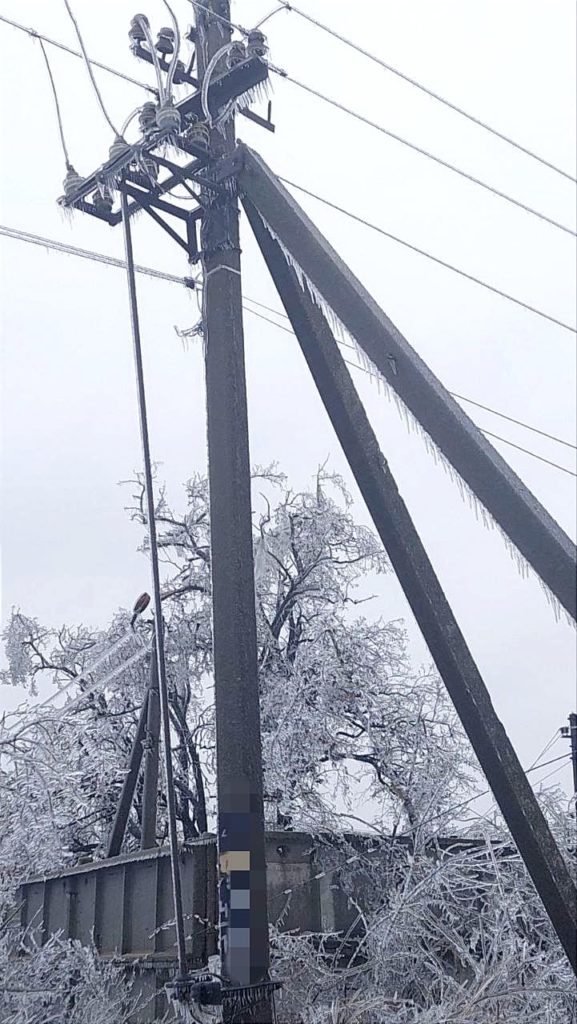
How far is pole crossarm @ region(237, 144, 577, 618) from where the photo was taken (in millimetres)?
4184

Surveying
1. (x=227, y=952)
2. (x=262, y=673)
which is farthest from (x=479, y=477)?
(x=262, y=673)

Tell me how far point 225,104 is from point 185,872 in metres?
4.84

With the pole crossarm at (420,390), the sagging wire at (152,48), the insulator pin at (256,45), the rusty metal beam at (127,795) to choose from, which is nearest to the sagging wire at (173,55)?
the sagging wire at (152,48)

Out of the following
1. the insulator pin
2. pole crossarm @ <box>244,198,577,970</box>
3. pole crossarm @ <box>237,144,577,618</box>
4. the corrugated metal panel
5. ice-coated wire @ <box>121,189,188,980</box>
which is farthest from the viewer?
the corrugated metal panel

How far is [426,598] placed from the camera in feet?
16.0

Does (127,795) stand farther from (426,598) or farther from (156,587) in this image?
(426,598)

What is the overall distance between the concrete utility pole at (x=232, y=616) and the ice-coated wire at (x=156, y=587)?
0.96 feet

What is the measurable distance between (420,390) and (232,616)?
151 cm

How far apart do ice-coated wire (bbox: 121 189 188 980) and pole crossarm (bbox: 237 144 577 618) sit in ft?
2.77

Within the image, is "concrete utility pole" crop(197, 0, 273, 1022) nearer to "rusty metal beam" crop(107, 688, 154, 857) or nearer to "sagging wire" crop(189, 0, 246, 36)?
"sagging wire" crop(189, 0, 246, 36)

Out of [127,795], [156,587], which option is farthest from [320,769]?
[156,587]

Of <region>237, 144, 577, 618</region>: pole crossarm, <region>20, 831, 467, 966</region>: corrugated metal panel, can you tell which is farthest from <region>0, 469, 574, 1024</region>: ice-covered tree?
<region>237, 144, 577, 618</region>: pole crossarm

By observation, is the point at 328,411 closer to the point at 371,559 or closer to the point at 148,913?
the point at 148,913

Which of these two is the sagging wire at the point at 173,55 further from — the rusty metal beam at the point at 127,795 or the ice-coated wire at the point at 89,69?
the rusty metal beam at the point at 127,795
